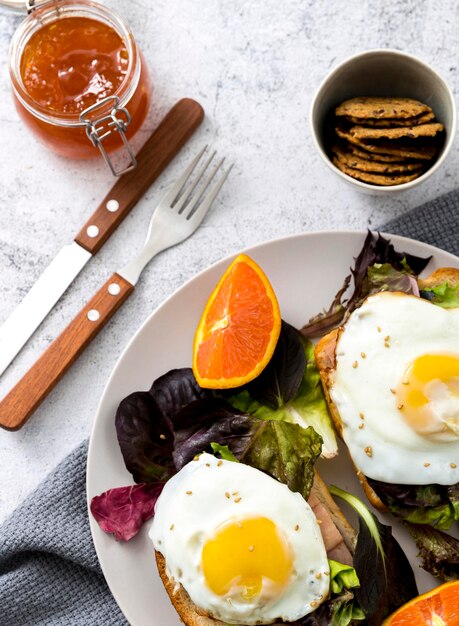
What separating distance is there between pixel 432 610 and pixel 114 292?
176 cm

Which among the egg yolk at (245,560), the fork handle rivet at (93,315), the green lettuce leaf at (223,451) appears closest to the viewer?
the egg yolk at (245,560)

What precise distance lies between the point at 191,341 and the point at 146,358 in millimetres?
198

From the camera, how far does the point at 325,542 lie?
122 inches

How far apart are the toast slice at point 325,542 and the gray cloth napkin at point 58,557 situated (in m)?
0.35

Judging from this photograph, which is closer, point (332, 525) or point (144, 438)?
point (332, 525)

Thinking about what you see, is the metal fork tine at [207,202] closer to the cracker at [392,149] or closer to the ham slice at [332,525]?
the cracker at [392,149]

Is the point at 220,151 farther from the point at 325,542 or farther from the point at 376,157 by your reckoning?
the point at 325,542

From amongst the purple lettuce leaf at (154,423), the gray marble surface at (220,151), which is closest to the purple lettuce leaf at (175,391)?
the purple lettuce leaf at (154,423)

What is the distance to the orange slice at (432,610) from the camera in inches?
113

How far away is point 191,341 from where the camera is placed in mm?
3398

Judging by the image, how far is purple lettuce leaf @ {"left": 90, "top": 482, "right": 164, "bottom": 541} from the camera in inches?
126

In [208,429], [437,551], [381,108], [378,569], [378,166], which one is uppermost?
[381,108]

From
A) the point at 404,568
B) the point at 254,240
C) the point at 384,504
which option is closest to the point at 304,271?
the point at 254,240

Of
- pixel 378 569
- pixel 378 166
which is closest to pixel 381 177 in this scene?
pixel 378 166
